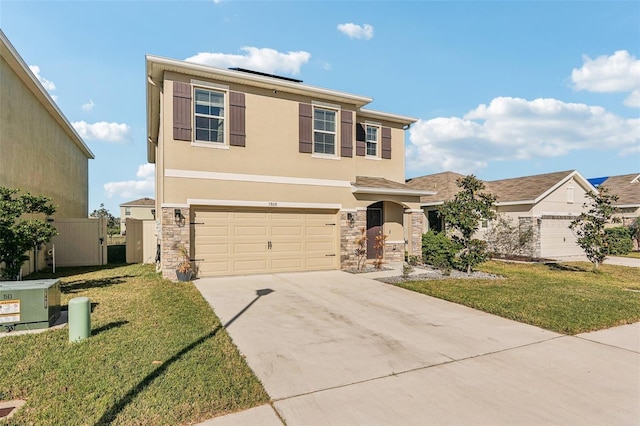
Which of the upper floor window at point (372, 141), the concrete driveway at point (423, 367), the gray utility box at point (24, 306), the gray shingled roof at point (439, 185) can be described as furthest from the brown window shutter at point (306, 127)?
the gray utility box at point (24, 306)

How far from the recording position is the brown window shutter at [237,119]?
35.3 feet

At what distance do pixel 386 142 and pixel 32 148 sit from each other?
14.4m

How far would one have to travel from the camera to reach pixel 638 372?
4.11 metres

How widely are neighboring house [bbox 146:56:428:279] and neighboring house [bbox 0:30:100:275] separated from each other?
144 inches

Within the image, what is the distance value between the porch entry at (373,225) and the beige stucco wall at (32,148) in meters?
12.5

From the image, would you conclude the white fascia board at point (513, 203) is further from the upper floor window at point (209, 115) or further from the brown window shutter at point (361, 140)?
the upper floor window at point (209, 115)

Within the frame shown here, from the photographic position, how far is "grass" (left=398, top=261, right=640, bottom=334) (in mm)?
6320

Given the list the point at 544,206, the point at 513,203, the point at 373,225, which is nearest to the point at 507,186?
the point at 513,203

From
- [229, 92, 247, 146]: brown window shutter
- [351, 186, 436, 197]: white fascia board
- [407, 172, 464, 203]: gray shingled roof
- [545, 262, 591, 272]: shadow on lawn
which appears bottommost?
[545, 262, 591, 272]: shadow on lawn

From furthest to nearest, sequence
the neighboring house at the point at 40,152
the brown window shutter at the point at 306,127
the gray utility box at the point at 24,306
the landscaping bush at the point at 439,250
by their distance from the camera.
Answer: the landscaping bush at the point at 439,250 < the brown window shutter at the point at 306,127 < the neighboring house at the point at 40,152 < the gray utility box at the point at 24,306

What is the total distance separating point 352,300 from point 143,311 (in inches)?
181

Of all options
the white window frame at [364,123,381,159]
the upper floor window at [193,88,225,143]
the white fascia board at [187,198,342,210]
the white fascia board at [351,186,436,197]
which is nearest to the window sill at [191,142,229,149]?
the upper floor window at [193,88,225,143]

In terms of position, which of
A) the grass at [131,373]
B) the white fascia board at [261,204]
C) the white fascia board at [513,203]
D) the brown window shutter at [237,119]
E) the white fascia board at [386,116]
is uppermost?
the white fascia board at [386,116]

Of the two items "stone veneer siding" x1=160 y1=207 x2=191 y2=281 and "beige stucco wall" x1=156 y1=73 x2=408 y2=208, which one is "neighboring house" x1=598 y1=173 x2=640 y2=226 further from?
"stone veneer siding" x1=160 y1=207 x2=191 y2=281
